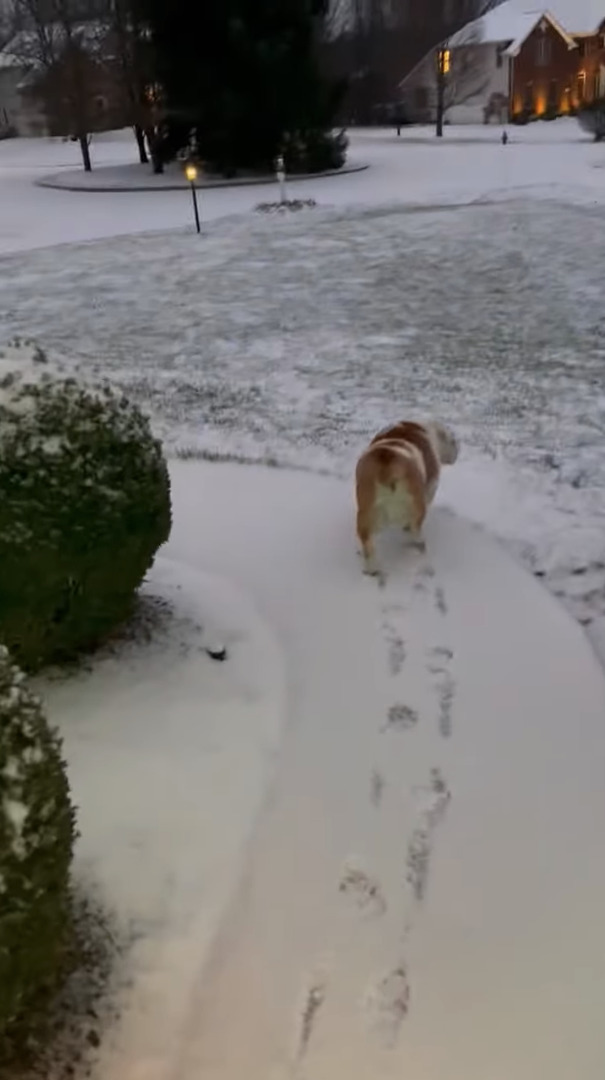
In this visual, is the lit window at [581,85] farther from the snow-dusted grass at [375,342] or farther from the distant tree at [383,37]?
the snow-dusted grass at [375,342]

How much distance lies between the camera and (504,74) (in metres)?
39.6

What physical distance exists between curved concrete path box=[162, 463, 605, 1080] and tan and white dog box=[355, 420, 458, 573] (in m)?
0.23

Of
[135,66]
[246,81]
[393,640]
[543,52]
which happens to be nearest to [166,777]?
[393,640]

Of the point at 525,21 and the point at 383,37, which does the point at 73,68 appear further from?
the point at 525,21

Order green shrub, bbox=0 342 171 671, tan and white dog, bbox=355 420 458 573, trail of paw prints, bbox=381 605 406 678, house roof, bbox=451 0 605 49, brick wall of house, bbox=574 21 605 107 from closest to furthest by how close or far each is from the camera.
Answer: green shrub, bbox=0 342 171 671, trail of paw prints, bbox=381 605 406 678, tan and white dog, bbox=355 420 458 573, house roof, bbox=451 0 605 49, brick wall of house, bbox=574 21 605 107

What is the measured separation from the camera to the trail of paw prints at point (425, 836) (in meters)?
2.85

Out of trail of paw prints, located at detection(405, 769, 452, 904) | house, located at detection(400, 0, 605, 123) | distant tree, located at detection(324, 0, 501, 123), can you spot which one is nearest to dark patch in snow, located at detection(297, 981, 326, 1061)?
trail of paw prints, located at detection(405, 769, 452, 904)

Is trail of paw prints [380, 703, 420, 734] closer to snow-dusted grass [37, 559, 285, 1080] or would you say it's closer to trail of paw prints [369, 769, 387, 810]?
trail of paw prints [369, 769, 387, 810]

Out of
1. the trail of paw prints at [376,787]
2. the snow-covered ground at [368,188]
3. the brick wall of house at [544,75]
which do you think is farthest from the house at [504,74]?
the trail of paw prints at [376,787]

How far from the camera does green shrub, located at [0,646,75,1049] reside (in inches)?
79.0

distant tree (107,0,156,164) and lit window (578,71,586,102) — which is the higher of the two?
distant tree (107,0,156,164)

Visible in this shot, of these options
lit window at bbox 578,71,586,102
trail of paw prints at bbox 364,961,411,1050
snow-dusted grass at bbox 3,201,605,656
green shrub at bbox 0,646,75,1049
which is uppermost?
lit window at bbox 578,71,586,102

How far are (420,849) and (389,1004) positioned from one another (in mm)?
573

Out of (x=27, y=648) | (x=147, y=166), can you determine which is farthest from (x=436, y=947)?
(x=147, y=166)
